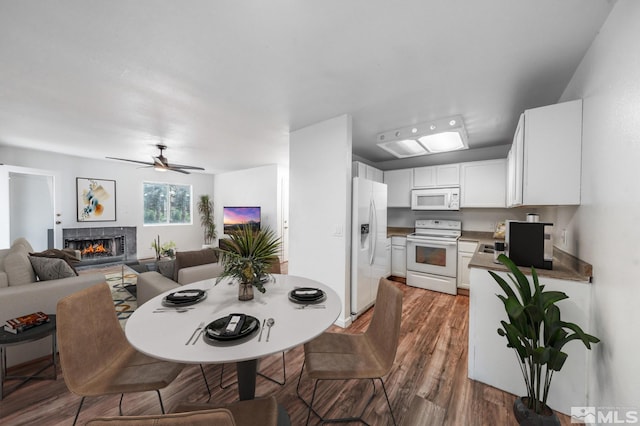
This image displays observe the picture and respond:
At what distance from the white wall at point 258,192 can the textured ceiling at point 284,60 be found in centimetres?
290

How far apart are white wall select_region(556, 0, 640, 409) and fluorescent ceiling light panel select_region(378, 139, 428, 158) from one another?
170cm

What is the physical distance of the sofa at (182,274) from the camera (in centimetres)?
243

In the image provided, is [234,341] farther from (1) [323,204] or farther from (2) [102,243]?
(2) [102,243]

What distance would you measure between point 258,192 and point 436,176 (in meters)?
4.32

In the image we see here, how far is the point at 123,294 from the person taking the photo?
3695 millimetres

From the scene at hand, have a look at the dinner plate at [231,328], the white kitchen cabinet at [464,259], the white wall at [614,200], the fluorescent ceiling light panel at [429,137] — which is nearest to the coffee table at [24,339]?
the dinner plate at [231,328]

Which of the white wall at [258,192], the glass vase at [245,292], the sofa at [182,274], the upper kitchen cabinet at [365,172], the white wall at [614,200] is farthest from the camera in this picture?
the white wall at [258,192]

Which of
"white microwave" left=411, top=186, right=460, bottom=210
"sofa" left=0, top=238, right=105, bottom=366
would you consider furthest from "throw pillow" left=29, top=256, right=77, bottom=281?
"white microwave" left=411, top=186, right=460, bottom=210

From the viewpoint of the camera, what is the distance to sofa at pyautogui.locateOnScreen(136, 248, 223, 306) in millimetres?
2428

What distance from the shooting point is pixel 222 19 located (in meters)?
1.41

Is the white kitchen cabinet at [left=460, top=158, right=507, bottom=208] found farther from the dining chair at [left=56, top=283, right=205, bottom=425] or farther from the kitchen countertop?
the dining chair at [left=56, top=283, right=205, bottom=425]

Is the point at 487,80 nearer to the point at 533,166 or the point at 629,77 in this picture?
the point at 533,166

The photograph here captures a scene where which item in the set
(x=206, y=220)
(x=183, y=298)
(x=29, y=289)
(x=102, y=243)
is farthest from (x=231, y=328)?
(x=206, y=220)

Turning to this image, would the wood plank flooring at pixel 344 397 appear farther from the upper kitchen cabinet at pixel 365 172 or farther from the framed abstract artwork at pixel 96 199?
the framed abstract artwork at pixel 96 199
